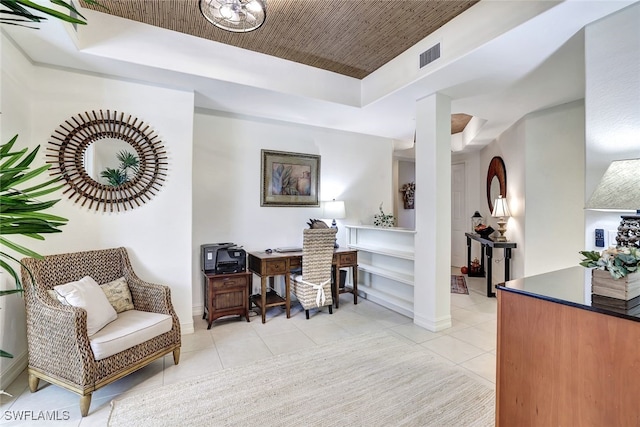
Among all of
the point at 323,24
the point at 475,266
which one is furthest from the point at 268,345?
the point at 475,266

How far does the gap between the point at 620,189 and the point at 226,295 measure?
334 centimetres

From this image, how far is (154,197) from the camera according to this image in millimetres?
2975

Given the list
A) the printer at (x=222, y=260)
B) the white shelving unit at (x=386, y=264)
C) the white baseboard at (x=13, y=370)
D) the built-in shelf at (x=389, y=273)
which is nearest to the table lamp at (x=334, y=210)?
the white shelving unit at (x=386, y=264)

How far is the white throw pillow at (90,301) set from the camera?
6.80 feet

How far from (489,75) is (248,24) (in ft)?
7.36

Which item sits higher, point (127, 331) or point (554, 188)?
point (554, 188)

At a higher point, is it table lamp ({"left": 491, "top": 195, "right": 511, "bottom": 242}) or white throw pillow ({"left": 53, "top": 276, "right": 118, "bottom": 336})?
table lamp ({"left": 491, "top": 195, "right": 511, "bottom": 242})

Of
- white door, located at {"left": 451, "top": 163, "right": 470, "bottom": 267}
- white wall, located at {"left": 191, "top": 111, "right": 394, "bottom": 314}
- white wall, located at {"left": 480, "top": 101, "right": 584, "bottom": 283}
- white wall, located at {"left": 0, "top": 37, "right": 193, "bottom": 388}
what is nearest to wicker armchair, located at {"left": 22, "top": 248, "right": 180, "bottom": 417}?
white wall, located at {"left": 0, "top": 37, "right": 193, "bottom": 388}

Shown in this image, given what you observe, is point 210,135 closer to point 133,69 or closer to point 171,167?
point 171,167

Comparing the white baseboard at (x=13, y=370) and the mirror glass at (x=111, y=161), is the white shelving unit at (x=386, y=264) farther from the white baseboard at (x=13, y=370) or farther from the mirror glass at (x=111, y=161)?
the white baseboard at (x=13, y=370)

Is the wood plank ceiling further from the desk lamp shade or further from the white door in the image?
the white door

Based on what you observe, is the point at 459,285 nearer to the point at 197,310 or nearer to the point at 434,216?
the point at 434,216

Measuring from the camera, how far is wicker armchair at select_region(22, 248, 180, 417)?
6.19 feet

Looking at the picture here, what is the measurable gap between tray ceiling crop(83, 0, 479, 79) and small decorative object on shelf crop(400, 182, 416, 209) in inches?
186
